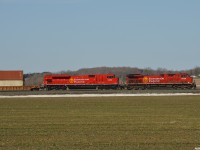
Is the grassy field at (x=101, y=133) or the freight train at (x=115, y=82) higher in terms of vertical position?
the freight train at (x=115, y=82)

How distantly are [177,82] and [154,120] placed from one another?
6252 cm

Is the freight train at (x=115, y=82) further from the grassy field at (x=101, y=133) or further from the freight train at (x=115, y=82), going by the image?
the grassy field at (x=101, y=133)

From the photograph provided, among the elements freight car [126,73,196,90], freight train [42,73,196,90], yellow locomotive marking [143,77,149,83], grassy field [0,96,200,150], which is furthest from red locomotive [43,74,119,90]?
grassy field [0,96,200,150]

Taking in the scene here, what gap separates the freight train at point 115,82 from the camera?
85188mm

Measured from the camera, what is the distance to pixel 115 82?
86.1m

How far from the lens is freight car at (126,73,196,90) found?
278 ft

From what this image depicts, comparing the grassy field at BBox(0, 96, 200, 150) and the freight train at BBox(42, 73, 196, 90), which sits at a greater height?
the freight train at BBox(42, 73, 196, 90)

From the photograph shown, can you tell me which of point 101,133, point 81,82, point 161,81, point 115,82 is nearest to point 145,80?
point 161,81

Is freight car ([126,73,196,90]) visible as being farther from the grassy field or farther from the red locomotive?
the grassy field

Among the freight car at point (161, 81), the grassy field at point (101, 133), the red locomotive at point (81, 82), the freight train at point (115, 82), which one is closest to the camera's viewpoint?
the grassy field at point (101, 133)

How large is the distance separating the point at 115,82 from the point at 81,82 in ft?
22.0

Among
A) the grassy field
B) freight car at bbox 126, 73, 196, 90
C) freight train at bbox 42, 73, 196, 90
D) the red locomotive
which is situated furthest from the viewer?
the red locomotive

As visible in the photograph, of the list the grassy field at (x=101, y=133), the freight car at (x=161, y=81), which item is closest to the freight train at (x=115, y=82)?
the freight car at (x=161, y=81)

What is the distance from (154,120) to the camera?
78.9ft
